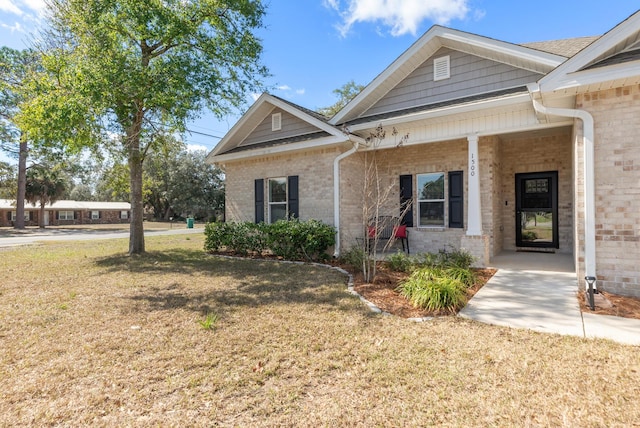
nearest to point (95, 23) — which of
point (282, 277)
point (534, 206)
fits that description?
point (282, 277)

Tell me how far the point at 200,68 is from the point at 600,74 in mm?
9337

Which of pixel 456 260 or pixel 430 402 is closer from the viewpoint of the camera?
pixel 430 402

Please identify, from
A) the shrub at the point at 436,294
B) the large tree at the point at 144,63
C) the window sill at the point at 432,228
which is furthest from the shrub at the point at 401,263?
the large tree at the point at 144,63

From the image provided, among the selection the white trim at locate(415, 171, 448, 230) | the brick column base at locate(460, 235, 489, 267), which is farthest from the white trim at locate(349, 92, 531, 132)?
the brick column base at locate(460, 235, 489, 267)

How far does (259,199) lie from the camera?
11734 mm

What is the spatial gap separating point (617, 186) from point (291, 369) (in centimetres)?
573

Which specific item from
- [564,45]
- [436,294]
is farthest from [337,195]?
[564,45]

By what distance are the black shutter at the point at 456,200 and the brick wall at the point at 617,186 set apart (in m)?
4.11

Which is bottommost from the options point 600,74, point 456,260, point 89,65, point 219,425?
point 219,425

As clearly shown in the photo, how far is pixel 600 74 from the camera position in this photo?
5.00m

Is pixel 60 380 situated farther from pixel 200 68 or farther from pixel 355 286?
pixel 200 68

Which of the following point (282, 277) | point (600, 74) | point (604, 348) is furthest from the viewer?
point (282, 277)

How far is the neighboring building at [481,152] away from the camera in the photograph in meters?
5.20

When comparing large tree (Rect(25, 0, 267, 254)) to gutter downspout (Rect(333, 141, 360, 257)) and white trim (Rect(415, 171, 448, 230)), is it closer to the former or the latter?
gutter downspout (Rect(333, 141, 360, 257))
